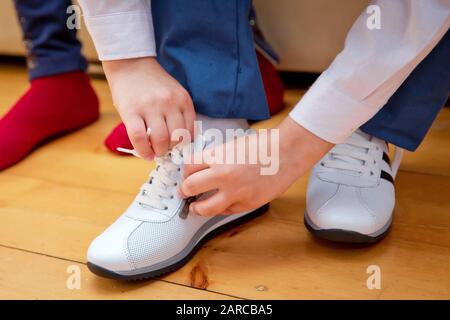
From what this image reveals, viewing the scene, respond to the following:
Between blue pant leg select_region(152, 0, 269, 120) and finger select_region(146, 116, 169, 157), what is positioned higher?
blue pant leg select_region(152, 0, 269, 120)

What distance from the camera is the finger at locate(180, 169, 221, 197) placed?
0.60m

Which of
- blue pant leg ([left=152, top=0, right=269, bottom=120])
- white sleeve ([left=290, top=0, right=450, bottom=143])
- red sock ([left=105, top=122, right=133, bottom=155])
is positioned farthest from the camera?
red sock ([left=105, top=122, right=133, bottom=155])

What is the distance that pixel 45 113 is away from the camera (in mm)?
1027

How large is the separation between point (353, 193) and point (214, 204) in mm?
172

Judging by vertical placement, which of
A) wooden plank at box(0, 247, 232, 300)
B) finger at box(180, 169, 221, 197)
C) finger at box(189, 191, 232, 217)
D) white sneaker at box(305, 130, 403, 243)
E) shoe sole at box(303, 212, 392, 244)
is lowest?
wooden plank at box(0, 247, 232, 300)

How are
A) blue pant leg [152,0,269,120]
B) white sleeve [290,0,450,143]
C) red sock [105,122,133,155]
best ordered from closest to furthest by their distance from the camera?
white sleeve [290,0,450,143]
blue pant leg [152,0,269,120]
red sock [105,122,133,155]

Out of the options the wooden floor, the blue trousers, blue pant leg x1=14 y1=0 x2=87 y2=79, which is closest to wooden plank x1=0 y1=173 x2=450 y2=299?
the wooden floor

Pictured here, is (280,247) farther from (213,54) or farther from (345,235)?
(213,54)

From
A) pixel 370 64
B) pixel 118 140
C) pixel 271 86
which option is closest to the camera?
pixel 370 64

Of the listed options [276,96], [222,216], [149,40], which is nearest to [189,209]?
[222,216]

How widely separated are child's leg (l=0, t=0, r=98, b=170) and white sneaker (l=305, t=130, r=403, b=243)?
19.6 inches

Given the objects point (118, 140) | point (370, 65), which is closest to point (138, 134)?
point (370, 65)

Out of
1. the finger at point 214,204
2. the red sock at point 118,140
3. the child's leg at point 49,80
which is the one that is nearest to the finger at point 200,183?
the finger at point 214,204

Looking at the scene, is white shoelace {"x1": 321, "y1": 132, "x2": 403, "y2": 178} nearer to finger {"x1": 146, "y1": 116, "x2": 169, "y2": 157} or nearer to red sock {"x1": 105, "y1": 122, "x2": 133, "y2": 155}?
finger {"x1": 146, "y1": 116, "x2": 169, "y2": 157}
